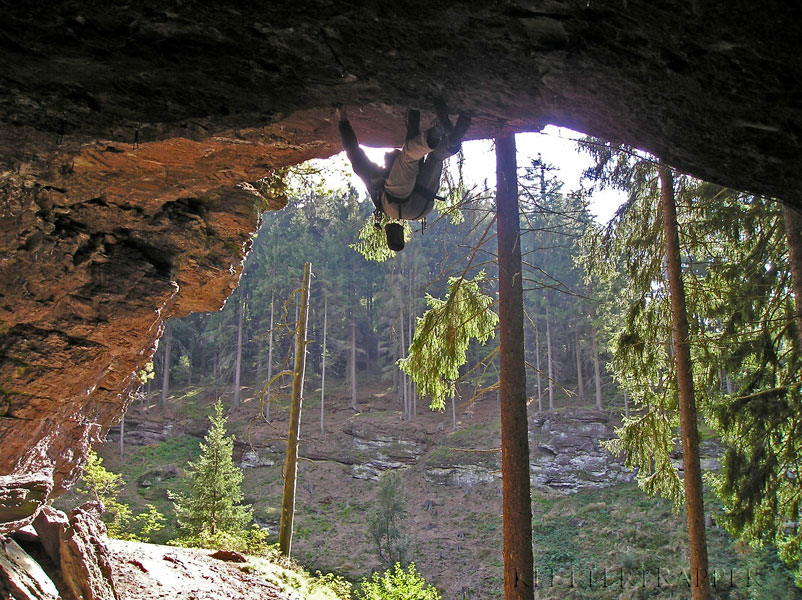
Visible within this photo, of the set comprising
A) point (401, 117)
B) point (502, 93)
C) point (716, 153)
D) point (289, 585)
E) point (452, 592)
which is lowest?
point (452, 592)

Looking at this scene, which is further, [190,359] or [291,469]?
[190,359]

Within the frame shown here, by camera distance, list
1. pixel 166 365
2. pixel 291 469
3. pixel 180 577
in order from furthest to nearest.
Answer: pixel 166 365, pixel 291 469, pixel 180 577

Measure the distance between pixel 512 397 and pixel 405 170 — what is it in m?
2.71

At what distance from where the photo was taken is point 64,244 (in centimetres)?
645

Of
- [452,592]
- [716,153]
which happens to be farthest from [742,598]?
[716,153]

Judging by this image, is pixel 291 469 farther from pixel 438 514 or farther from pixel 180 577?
pixel 438 514

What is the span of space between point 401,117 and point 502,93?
4.31ft

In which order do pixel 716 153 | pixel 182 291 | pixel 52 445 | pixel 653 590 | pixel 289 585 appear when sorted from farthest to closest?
pixel 653 590
pixel 289 585
pixel 182 291
pixel 52 445
pixel 716 153

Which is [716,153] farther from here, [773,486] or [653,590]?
[653,590]

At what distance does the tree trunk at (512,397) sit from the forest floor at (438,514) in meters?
4.79

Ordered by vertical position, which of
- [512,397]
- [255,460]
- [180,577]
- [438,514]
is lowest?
[438,514]

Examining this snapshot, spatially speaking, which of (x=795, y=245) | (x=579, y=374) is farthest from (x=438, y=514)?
(x=795, y=245)

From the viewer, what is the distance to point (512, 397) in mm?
5520

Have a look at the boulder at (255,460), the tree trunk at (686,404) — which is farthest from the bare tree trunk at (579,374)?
the tree trunk at (686,404)
